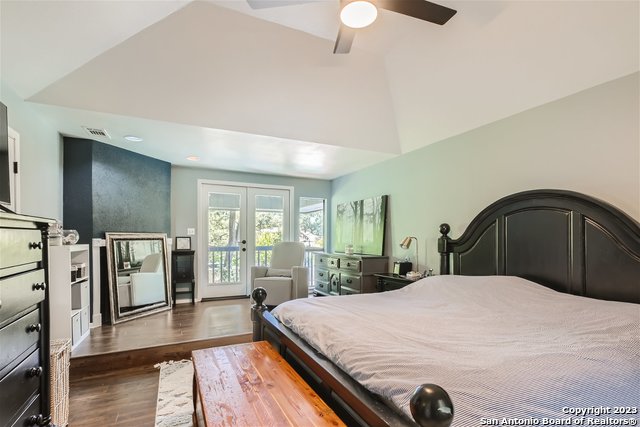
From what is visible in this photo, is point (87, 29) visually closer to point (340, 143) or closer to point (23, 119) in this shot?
point (23, 119)

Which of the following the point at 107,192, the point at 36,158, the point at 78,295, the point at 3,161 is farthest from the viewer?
the point at 107,192

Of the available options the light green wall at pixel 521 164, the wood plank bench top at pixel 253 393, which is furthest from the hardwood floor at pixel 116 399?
the light green wall at pixel 521 164

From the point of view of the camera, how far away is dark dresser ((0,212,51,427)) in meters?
1.16

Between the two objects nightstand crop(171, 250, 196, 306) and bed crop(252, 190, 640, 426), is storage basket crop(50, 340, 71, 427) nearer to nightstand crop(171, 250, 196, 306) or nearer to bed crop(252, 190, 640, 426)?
bed crop(252, 190, 640, 426)

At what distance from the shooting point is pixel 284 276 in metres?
4.72

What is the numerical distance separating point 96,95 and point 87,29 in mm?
641

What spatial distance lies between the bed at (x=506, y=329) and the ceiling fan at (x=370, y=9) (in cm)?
151

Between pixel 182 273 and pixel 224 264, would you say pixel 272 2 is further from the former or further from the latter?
Answer: pixel 224 264

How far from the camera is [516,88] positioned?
8.42 ft

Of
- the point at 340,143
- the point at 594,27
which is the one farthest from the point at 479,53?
the point at 340,143

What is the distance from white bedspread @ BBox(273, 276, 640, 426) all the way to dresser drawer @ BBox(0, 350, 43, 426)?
3.97 feet

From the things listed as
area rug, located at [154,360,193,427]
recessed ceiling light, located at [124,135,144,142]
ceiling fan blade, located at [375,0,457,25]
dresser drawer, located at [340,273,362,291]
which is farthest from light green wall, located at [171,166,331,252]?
ceiling fan blade, located at [375,0,457,25]

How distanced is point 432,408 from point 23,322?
63.2 inches

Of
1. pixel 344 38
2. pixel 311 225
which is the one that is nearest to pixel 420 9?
pixel 344 38
